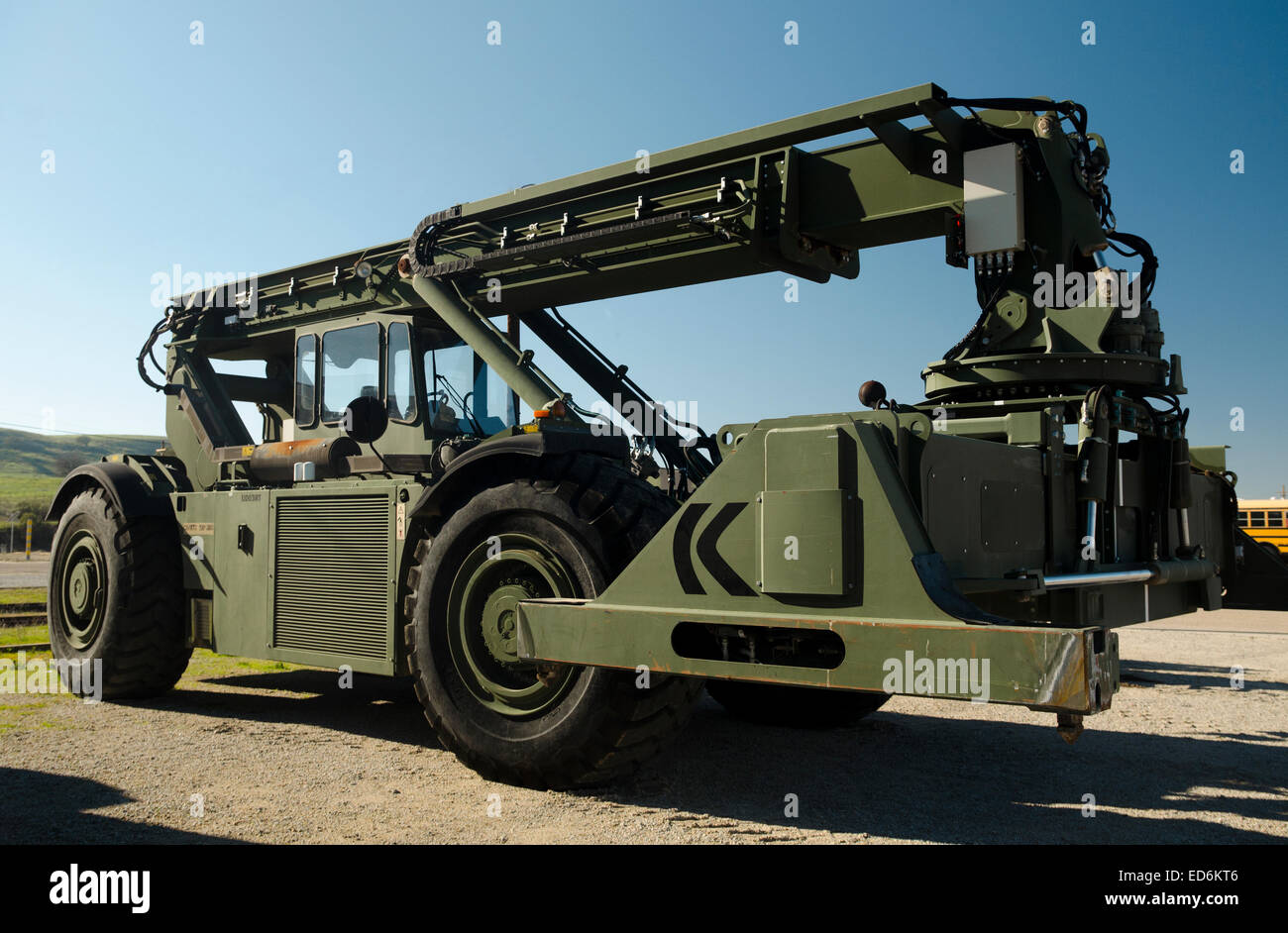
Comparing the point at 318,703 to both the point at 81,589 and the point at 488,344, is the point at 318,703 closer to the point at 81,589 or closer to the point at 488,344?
the point at 81,589

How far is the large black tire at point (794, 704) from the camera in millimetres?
7025

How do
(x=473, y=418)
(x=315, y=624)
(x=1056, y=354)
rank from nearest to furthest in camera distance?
(x=1056, y=354) → (x=315, y=624) → (x=473, y=418)

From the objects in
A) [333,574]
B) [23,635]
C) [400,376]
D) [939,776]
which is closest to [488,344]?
[400,376]

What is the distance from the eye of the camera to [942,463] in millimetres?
4152

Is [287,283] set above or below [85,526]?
above

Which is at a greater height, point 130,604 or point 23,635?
point 130,604

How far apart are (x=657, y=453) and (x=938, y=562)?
3326 millimetres

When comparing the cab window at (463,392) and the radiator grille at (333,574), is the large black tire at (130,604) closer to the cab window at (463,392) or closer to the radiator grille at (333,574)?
the radiator grille at (333,574)

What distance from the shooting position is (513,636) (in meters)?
5.27

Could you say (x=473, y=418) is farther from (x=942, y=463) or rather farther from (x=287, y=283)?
(x=942, y=463)

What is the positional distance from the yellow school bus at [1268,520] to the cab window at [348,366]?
1102 inches

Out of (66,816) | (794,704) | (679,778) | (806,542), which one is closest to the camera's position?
(806,542)

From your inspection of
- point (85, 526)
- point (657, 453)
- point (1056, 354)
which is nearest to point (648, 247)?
point (657, 453)

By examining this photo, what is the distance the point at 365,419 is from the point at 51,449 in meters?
141
